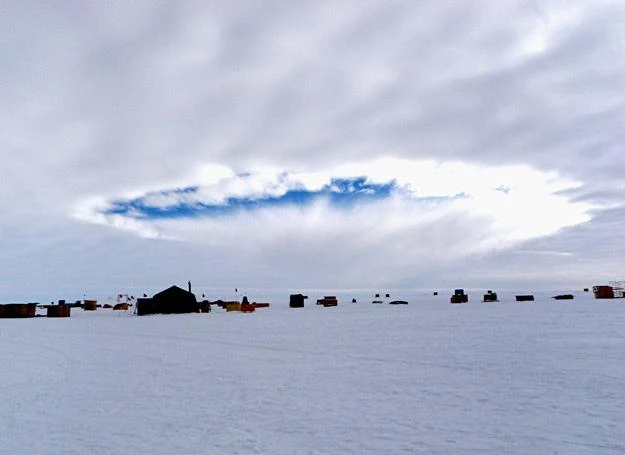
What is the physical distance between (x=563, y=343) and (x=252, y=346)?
1281 centimetres

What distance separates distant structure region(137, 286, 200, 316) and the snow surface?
1476 inches

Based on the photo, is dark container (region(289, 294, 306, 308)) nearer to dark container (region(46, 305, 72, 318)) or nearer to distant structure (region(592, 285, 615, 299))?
dark container (region(46, 305, 72, 318))

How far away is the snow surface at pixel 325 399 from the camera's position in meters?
8.48

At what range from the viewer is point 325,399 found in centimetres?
1144

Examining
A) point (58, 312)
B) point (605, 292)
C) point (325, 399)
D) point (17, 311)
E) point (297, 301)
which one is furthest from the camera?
point (297, 301)

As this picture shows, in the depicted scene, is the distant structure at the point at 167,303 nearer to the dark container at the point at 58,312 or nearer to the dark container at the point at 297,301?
the dark container at the point at 58,312

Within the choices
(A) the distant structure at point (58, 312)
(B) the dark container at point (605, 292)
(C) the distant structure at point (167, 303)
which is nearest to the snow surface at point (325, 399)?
(C) the distant structure at point (167, 303)

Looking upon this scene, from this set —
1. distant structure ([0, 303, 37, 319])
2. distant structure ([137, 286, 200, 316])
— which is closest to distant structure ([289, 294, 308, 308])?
distant structure ([137, 286, 200, 316])

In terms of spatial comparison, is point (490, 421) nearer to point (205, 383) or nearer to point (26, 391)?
point (205, 383)

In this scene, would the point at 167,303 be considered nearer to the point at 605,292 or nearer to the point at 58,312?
the point at 58,312

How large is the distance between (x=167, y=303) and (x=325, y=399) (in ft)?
164

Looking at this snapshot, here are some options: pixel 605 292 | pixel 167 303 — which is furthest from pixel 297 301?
pixel 605 292

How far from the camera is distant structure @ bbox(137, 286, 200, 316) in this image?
57812 millimetres

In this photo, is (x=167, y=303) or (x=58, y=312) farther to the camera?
(x=167, y=303)
